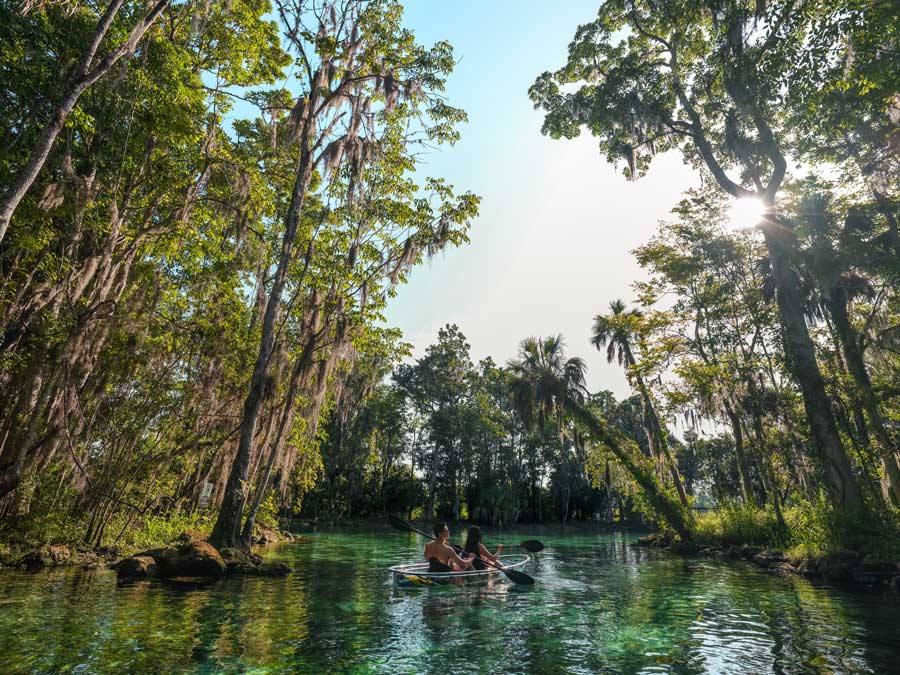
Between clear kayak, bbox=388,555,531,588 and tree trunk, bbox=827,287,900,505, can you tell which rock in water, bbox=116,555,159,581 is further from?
tree trunk, bbox=827,287,900,505

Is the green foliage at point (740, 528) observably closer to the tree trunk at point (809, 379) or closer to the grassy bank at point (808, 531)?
the grassy bank at point (808, 531)

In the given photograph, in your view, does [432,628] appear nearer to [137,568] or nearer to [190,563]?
[190,563]

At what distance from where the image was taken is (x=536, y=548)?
14359 millimetres

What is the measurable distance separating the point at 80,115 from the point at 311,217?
806 centimetres

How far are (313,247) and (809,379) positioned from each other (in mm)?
16274

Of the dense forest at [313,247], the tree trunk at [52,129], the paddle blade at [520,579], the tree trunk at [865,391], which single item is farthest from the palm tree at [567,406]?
the tree trunk at [52,129]

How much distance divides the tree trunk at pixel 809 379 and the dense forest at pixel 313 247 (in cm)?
8

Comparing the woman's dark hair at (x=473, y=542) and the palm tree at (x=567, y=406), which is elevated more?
the palm tree at (x=567, y=406)

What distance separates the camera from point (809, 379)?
1342 centimetres

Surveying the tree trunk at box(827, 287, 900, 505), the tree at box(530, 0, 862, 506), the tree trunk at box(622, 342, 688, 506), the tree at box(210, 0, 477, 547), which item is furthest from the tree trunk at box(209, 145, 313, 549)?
the tree trunk at box(622, 342, 688, 506)

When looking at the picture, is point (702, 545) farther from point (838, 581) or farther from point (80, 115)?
point (80, 115)

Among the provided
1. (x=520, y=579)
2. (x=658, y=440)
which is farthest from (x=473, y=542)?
(x=658, y=440)

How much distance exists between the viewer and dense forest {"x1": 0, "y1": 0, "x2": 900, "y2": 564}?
1043 cm

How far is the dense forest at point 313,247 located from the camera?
10430 mm
